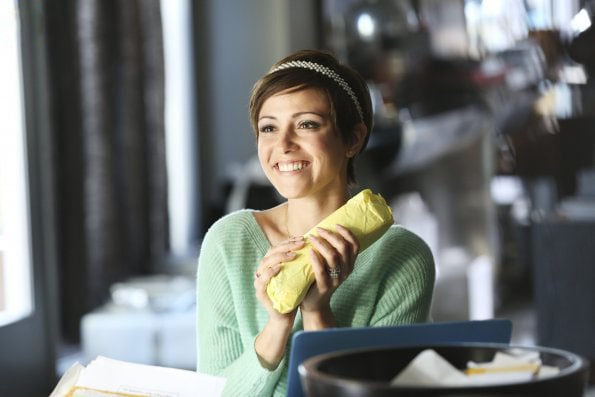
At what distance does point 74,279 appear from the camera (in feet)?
14.0

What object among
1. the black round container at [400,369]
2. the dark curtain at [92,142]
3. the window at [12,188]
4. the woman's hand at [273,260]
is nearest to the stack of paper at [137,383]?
the woman's hand at [273,260]

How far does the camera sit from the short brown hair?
1474mm

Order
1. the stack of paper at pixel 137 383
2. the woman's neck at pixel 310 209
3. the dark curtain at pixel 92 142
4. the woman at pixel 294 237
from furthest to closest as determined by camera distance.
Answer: the dark curtain at pixel 92 142 < the woman's neck at pixel 310 209 < the woman at pixel 294 237 < the stack of paper at pixel 137 383

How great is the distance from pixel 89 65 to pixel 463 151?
2141mm

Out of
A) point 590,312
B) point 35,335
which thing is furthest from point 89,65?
point 590,312

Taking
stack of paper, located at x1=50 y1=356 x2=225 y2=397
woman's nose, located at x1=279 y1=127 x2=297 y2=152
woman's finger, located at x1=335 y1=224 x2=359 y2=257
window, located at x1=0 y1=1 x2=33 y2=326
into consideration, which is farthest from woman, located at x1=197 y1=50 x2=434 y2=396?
window, located at x1=0 y1=1 x2=33 y2=326

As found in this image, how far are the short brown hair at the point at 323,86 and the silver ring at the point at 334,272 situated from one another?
32 cm

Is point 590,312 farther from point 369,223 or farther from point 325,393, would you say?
point 325,393

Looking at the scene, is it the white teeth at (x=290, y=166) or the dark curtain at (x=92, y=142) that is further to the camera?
the dark curtain at (x=92, y=142)

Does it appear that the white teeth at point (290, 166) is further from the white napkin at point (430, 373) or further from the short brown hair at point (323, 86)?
the white napkin at point (430, 373)

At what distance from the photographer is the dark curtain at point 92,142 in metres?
4.25

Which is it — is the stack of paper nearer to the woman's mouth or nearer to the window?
the woman's mouth

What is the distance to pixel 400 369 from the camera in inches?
35.4

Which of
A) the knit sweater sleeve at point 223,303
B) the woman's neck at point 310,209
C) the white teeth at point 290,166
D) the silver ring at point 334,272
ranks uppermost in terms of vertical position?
Answer: the white teeth at point 290,166
